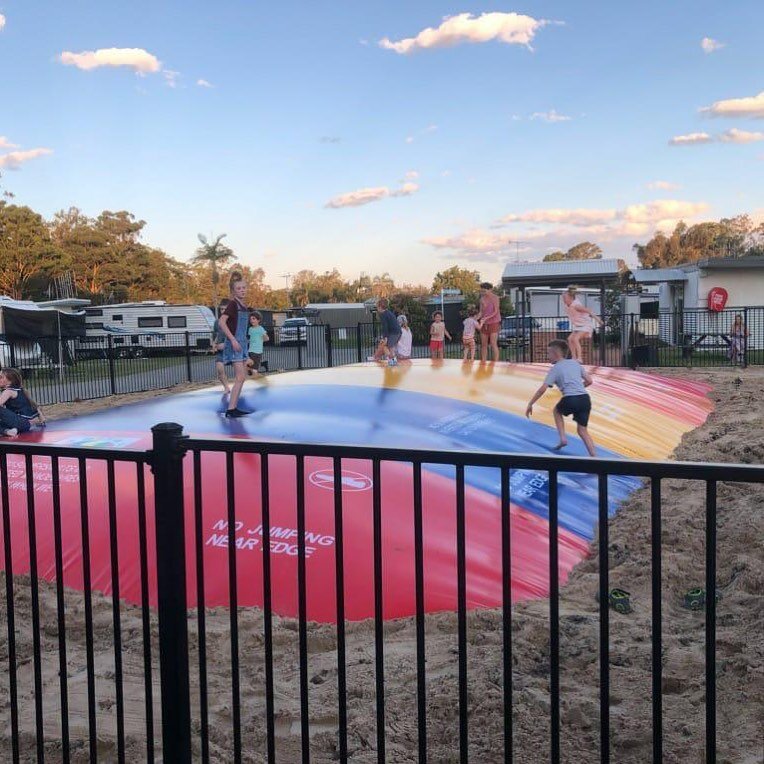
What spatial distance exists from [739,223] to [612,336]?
231 feet

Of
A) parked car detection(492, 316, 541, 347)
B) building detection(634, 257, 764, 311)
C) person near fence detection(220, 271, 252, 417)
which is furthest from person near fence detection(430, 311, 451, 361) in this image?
building detection(634, 257, 764, 311)

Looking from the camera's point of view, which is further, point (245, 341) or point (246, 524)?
point (245, 341)

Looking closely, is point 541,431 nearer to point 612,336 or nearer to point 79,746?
point 79,746

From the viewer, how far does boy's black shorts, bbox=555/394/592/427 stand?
912 cm

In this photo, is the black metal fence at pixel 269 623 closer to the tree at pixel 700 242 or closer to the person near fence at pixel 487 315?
the person near fence at pixel 487 315

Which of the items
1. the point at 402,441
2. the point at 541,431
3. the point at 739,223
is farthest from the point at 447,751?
the point at 739,223

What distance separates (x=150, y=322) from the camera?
44500mm

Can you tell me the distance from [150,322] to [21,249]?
1780 cm

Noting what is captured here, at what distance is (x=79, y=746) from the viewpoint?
347cm

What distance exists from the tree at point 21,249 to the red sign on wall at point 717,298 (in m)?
44.6

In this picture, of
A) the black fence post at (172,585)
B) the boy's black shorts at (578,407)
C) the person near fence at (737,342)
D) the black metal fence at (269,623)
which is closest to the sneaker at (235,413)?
the boy's black shorts at (578,407)

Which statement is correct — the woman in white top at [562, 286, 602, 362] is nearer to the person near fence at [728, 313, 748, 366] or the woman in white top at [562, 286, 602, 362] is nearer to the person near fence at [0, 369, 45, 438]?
the person near fence at [0, 369, 45, 438]

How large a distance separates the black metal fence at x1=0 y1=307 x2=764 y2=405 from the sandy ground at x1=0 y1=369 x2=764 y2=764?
14747 millimetres

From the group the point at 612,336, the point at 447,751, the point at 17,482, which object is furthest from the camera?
the point at 612,336
